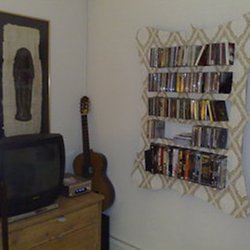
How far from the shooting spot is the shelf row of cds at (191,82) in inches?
76.4

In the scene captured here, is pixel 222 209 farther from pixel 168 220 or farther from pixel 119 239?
pixel 119 239

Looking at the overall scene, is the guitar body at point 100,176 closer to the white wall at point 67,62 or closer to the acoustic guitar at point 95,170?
the acoustic guitar at point 95,170

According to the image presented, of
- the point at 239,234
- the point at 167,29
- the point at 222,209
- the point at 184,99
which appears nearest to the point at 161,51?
the point at 167,29

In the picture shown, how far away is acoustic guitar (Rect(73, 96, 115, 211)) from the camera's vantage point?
2.65 m

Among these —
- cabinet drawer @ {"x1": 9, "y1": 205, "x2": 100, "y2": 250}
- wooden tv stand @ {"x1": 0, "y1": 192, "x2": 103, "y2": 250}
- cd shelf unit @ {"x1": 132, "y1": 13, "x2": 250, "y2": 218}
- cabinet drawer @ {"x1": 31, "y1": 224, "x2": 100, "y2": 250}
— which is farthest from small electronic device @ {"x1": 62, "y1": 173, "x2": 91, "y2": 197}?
cd shelf unit @ {"x1": 132, "y1": 13, "x2": 250, "y2": 218}

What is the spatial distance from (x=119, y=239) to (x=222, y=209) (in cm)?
100

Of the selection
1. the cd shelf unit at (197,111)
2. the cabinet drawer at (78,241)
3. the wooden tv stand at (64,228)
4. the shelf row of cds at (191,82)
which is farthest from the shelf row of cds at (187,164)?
the cabinet drawer at (78,241)

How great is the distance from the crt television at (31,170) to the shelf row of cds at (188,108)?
0.69 m

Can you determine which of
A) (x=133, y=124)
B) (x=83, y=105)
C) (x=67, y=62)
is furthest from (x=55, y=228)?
(x=67, y=62)

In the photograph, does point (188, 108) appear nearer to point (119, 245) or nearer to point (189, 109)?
point (189, 109)

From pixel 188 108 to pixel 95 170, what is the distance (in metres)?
0.98

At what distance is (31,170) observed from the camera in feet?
6.77

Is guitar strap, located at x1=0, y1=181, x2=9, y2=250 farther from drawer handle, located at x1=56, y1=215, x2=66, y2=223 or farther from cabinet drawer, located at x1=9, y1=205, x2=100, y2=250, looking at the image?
drawer handle, located at x1=56, y1=215, x2=66, y2=223

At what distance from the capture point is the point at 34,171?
6.82 ft
